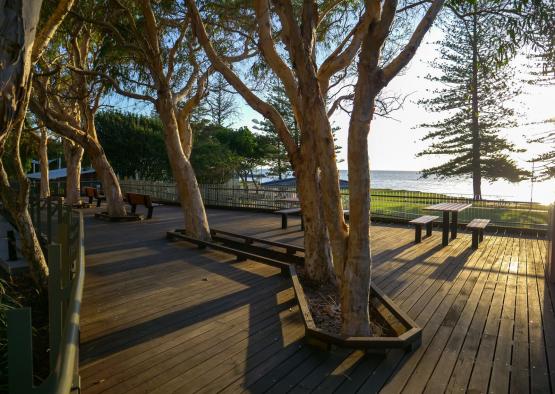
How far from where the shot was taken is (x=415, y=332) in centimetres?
368

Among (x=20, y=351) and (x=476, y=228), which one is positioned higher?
(x=20, y=351)

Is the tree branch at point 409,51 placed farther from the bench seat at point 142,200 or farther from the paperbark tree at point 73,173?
the paperbark tree at point 73,173

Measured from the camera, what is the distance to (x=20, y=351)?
1353mm

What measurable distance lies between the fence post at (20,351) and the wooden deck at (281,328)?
1836 mm

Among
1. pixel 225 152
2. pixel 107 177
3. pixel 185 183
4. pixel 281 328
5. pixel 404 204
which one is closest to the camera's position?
pixel 281 328

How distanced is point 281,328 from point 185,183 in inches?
229

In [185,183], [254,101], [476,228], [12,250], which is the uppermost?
[254,101]

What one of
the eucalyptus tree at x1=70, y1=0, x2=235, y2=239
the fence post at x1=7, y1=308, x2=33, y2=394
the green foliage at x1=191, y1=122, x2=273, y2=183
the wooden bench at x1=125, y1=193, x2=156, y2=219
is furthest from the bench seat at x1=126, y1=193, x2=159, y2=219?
the green foliage at x1=191, y1=122, x2=273, y2=183

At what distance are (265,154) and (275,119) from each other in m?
29.7

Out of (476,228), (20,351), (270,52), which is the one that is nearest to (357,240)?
(20,351)

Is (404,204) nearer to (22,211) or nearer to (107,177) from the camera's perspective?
(107,177)

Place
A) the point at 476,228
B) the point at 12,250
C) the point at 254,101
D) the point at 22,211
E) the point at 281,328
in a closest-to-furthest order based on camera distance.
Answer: the point at 281,328, the point at 22,211, the point at 254,101, the point at 12,250, the point at 476,228

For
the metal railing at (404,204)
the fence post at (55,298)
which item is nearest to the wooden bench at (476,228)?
the metal railing at (404,204)

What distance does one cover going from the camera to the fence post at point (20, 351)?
1.30 m
